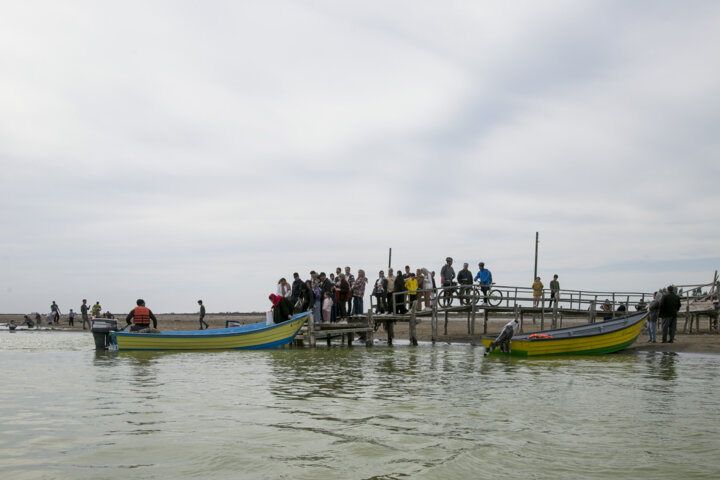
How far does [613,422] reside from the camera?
909cm

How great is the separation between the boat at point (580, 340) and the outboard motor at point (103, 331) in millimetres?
12960

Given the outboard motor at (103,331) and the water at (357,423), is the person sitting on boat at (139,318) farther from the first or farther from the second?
the water at (357,423)

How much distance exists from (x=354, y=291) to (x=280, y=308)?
4046 mm

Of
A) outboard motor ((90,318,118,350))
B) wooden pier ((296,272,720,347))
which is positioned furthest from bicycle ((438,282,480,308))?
outboard motor ((90,318,118,350))

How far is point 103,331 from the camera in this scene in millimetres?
21750

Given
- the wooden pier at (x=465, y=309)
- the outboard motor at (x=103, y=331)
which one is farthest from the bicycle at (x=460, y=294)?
the outboard motor at (x=103, y=331)

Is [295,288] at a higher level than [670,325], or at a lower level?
higher

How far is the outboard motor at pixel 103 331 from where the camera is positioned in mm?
21766

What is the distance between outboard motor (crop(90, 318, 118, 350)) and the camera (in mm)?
21766

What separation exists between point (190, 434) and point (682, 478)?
5811mm

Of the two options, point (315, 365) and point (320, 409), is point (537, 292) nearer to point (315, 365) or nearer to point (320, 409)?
point (315, 365)

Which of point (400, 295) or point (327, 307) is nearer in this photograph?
point (327, 307)

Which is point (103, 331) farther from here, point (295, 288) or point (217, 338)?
point (295, 288)

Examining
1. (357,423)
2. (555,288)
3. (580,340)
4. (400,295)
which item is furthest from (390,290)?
(357,423)
